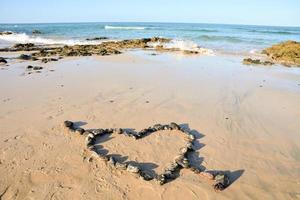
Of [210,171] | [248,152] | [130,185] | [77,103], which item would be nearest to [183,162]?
[210,171]

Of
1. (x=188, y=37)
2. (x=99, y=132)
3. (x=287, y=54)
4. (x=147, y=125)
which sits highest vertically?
(x=99, y=132)

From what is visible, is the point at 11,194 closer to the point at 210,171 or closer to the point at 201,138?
the point at 210,171

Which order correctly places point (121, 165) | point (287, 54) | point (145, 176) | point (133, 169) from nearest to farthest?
point (145, 176), point (133, 169), point (121, 165), point (287, 54)

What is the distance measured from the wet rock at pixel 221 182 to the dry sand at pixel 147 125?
0.09 metres

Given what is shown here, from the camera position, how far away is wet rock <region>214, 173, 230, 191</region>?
468 centimetres

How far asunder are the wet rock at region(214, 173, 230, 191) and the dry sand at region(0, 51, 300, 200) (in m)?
0.09

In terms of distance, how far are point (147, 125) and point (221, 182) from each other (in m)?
2.73

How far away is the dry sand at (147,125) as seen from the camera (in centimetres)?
473

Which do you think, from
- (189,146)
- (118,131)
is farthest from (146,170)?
(118,131)

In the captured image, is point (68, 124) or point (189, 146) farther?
point (68, 124)

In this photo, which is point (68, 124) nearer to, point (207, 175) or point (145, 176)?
point (145, 176)

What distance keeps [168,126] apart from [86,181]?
2.63 m

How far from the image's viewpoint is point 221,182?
4762mm

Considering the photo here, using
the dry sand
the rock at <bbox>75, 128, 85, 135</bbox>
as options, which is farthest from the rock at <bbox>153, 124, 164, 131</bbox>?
the rock at <bbox>75, 128, 85, 135</bbox>
